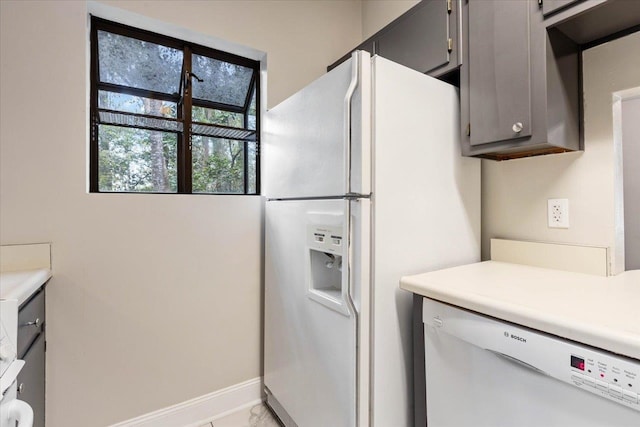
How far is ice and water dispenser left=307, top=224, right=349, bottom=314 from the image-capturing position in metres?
1.28

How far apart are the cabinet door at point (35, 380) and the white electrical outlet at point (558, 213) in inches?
85.2

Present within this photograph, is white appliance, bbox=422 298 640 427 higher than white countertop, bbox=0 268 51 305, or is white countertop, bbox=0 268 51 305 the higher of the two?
white countertop, bbox=0 268 51 305

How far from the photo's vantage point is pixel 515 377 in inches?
36.2

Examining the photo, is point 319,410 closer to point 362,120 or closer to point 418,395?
point 418,395

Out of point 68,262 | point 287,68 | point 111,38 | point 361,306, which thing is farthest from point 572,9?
point 68,262

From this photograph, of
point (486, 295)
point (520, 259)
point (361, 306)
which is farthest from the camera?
point (520, 259)

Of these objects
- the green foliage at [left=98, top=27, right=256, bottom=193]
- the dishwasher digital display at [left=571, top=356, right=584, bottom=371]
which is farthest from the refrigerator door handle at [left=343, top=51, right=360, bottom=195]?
the green foliage at [left=98, top=27, right=256, bottom=193]

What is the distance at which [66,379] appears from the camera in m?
1.48

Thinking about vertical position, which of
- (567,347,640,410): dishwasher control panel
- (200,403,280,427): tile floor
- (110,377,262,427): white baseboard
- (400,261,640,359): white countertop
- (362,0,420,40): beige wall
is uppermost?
(362,0,420,40): beige wall

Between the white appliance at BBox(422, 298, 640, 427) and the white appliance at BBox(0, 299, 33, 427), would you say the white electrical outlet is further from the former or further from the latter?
the white appliance at BBox(0, 299, 33, 427)

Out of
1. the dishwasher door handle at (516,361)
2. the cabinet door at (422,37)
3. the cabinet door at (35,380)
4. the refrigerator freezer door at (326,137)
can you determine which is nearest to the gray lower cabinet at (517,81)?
the cabinet door at (422,37)

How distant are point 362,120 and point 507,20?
0.72 meters

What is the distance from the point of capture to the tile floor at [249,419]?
5.83 ft

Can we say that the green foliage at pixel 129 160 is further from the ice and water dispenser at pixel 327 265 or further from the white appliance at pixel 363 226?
the ice and water dispenser at pixel 327 265
